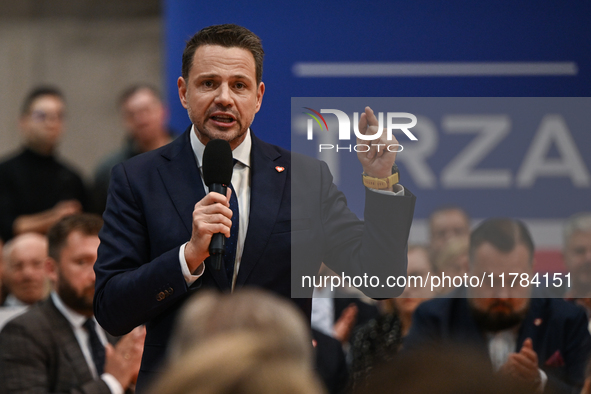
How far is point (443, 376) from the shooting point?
916mm

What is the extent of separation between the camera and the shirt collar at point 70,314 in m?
3.68

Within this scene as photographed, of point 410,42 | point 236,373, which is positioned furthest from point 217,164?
point 410,42

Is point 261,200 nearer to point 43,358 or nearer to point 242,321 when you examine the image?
point 242,321

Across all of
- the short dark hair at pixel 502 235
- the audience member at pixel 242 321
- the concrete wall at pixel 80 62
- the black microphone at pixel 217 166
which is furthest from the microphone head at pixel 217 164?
the concrete wall at pixel 80 62

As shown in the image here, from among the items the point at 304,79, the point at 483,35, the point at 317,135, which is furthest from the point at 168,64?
the point at 483,35

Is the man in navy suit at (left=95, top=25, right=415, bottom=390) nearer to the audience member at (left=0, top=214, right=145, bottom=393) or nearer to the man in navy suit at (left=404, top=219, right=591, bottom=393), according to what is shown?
the man in navy suit at (left=404, top=219, right=591, bottom=393)

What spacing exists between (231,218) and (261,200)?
124 mm

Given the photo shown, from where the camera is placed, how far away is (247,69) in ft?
7.20

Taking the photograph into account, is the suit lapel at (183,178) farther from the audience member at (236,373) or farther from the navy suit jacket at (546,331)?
the navy suit jacket at (546,331)

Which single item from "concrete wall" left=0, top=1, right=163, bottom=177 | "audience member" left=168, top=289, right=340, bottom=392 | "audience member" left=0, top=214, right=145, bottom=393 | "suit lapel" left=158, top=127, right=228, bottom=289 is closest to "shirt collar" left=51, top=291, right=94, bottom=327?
"audience member" left=0, top=214, right=145, bottom=393

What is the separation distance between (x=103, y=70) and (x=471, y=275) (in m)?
6.34

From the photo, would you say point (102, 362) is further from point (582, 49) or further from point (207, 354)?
point (207, 354)

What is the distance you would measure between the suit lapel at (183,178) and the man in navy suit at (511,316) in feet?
4.29

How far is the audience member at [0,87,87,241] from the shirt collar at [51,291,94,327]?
1416mm
